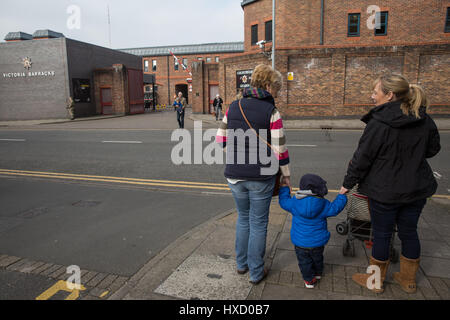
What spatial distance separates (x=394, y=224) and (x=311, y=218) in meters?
0.69

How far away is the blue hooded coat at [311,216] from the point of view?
2.94 metres

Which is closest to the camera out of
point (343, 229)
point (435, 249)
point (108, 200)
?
point (435, 249)

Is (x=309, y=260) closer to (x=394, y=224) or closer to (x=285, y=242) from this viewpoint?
(x=394, y=224)

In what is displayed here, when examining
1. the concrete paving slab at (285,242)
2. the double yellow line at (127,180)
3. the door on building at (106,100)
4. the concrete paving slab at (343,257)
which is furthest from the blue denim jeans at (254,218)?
the door on building at (106,100)

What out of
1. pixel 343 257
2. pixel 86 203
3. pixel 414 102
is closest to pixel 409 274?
pixel 343 257

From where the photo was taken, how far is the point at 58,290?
124 inches

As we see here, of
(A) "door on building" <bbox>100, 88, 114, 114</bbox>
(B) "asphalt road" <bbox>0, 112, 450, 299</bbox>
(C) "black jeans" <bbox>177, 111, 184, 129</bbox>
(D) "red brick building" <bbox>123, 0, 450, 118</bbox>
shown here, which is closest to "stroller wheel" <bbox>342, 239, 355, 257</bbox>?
(B) "asphalt road" <bbox>0, 112, 450, 299</bbox>

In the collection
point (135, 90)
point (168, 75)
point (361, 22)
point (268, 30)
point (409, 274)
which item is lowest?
point (409, 274)

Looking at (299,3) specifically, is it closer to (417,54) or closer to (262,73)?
(417,54)

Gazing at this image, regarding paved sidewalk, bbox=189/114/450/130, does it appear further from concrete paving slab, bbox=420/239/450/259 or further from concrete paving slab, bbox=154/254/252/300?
concrete paving slab, bbox=154/254/252/300

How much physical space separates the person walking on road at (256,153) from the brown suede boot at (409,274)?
124 centimetres

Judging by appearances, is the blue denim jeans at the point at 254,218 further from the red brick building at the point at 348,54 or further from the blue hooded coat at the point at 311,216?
the red brick building at the point at 348,54

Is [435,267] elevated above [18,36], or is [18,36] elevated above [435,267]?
[18,36]

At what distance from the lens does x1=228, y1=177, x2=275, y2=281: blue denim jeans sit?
9.73 ft
